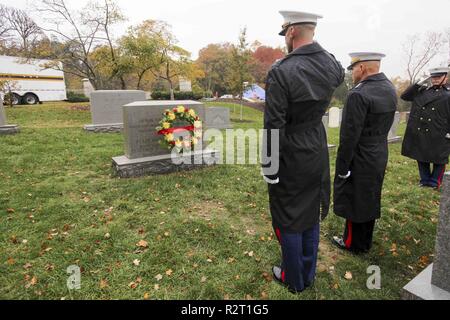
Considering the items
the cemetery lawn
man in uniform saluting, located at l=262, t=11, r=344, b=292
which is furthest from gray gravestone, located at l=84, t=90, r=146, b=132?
man in uniform saluting, located at l=262, t=11, r=344, b=292

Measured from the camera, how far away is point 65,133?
999 cm

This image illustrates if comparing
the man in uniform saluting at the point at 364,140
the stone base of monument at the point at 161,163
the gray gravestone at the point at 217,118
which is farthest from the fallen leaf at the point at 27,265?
the gray gravestone at the point at 217,118

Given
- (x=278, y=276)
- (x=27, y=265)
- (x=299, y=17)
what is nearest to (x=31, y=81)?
(x=27, y=265)

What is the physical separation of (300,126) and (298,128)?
26 mm

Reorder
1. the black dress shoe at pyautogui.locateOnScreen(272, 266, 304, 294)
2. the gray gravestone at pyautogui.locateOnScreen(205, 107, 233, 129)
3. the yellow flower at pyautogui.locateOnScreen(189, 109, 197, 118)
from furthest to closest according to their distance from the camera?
the gray gravestone at pyautogui.locateOnScreen(205, 107, 233, 129)
the yellow flower at pyautogui.locateOnScreen(189, 109, 197, 118)
the black dress shoe at pyautogui.locateOnScreen(272, 266, 304, 294)

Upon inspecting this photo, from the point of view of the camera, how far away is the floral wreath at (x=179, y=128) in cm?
591

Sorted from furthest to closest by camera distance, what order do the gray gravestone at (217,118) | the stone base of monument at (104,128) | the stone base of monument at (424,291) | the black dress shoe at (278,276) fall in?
the gray gravestone at (217,118) → the stone base of monument at (104,128) → the black dress shoe at (278,276) → the stone base of monument at (424,291)

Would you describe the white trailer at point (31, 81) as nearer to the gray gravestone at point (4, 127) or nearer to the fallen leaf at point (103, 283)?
the gray gravestone at point (4, 127)

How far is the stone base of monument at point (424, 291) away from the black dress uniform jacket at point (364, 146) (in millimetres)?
827

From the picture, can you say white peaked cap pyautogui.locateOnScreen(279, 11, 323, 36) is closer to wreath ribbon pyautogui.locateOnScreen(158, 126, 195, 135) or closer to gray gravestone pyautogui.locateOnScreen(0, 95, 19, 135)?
wreath ribbon pyautogui.locateOnScreen(158, 126, 195, 135)

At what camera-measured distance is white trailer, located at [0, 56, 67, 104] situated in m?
20.5

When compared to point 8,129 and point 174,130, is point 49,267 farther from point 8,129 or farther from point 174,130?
point 8,129

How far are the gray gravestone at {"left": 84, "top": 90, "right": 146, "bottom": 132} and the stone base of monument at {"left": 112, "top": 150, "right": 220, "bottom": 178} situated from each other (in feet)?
18.3
